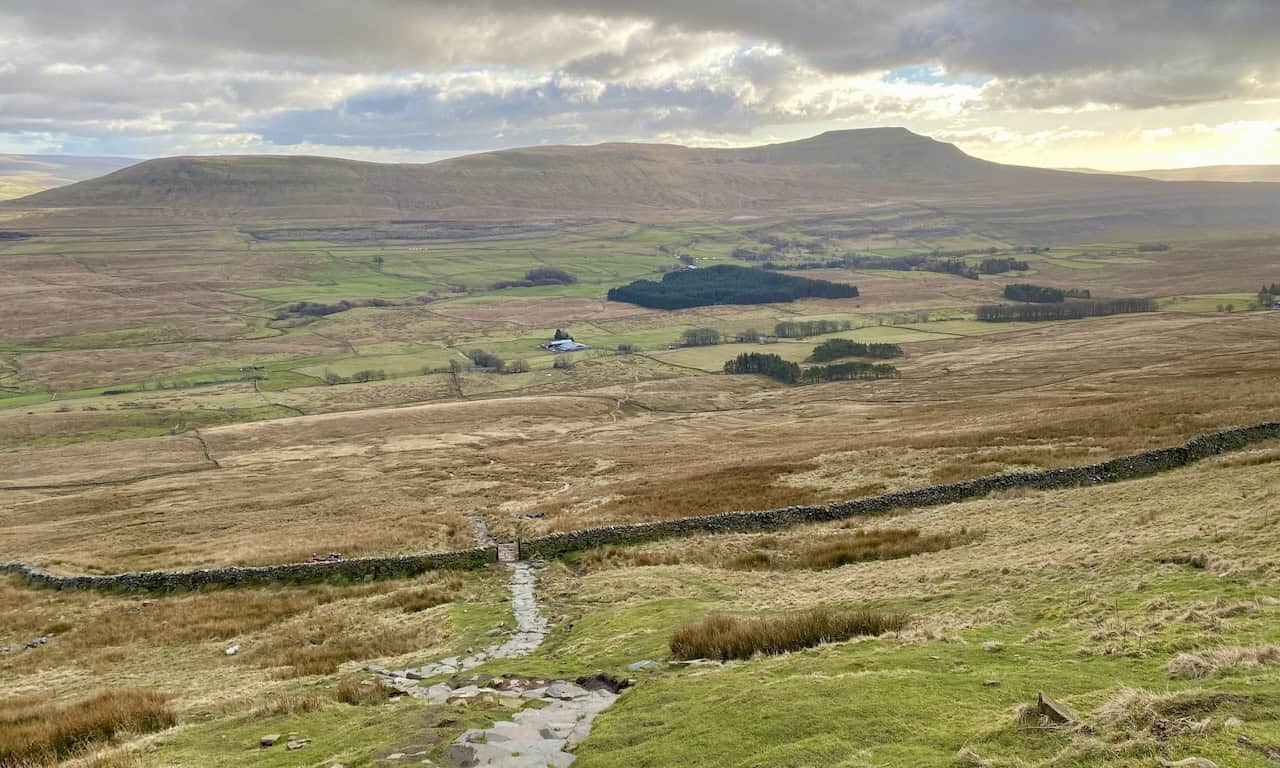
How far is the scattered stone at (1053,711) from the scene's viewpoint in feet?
36.2

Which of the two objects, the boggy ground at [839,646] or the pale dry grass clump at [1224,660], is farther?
the pale dry grass clump at [1224,660]

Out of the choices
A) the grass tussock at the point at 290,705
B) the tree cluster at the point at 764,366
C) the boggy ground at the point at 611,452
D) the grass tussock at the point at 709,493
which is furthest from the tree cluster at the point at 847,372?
the grass tussock at the point at 290,705

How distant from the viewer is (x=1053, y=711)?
11203 millimetres

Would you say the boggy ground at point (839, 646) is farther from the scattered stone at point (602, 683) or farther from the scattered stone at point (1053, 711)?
the scattered stone at point (602, 683)

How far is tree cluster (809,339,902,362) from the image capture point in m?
153

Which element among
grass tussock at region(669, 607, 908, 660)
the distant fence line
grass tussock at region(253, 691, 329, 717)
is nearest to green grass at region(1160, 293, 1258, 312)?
the distant fence line

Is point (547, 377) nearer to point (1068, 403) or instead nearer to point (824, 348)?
point (824, 348)

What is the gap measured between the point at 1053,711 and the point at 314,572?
110 feet

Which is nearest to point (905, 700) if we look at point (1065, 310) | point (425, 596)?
point (425, 596)

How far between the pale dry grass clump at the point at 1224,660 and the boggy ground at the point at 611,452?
2970 centimetres

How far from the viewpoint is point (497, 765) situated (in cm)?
1343

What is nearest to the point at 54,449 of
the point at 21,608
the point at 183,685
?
the point at 21,608

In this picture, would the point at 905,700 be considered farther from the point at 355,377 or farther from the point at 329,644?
the point at 355,377

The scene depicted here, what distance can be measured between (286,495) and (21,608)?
3205 centimetres
